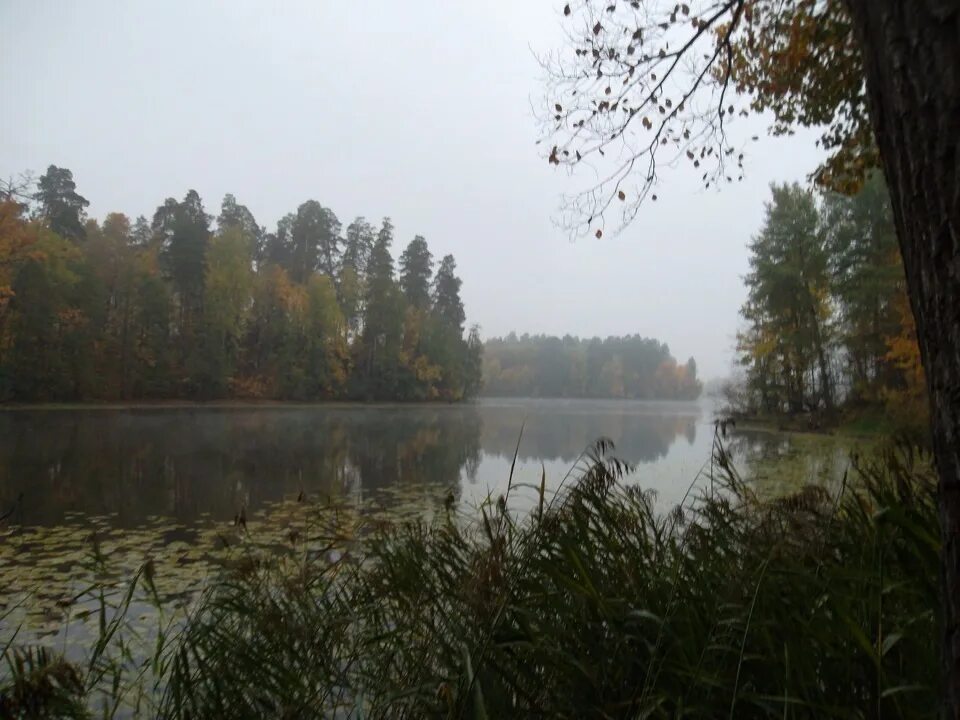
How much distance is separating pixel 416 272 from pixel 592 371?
80.1 ft

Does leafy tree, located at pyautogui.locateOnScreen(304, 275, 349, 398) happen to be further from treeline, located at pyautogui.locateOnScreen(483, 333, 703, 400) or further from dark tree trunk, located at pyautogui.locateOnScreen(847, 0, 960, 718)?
dark tree trunk, located at pyautogui.locateOnScreen(847, 0, 960, 718)

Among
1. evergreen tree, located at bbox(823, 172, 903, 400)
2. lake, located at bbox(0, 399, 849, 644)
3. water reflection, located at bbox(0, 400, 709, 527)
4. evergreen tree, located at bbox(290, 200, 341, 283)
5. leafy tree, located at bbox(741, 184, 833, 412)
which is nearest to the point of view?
lake, located at bbox(0, 399, 849, 644)

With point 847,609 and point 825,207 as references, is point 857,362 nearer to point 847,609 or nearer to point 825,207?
point 825,207

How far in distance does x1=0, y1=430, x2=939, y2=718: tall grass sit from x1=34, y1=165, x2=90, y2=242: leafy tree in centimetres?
4086

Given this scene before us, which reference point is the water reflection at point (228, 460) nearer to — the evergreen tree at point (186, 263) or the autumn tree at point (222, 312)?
the autumn tree at point (222, 312)

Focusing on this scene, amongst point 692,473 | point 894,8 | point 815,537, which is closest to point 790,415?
point 692,473

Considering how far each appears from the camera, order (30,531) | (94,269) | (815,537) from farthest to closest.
Result: (94,269), (30,531), (815,537)

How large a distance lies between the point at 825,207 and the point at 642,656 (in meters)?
28.2

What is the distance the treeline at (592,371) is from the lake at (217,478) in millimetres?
46668

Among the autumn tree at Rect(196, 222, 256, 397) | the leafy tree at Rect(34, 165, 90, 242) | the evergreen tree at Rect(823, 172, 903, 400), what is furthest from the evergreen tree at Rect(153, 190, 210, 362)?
the evergreen tree at Rect(823, 172, 903, 400)

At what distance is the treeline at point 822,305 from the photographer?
21.8 metres

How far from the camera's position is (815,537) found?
2.59 m

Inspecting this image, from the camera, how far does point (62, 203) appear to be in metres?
36.9

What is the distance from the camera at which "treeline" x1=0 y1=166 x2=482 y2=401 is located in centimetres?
2986
